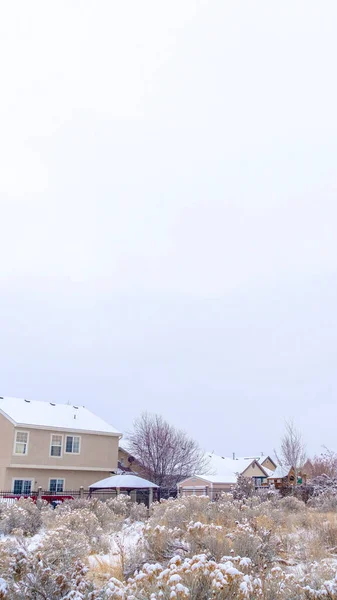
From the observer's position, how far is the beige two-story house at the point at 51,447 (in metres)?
26.2

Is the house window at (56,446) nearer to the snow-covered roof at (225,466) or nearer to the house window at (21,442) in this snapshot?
the house window at (21,442)

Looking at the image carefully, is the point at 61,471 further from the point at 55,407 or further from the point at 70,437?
the point at 55,407

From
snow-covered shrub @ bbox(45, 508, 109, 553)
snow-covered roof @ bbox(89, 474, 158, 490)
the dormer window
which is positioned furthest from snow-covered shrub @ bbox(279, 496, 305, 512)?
the dormer window

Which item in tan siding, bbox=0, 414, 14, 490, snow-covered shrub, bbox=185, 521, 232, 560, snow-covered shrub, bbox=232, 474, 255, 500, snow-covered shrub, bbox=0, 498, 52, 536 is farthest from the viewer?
tan siding, bbox=0, 414, 14, 490

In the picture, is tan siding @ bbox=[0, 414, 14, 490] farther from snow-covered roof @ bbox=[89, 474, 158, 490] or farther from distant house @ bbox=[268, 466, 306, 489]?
distant house @ bbox=[268, 466, 306, 489]

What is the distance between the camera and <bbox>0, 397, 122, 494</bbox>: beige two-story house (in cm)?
2616

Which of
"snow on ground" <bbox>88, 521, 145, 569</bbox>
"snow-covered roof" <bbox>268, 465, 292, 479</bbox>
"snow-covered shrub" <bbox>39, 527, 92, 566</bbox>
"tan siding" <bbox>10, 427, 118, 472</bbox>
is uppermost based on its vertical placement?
"tan siding" <bbox>10, 427, 118, 472</bbox>

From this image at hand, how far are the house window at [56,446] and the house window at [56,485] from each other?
1350mm

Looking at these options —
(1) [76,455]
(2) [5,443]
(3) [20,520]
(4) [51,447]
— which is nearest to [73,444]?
(1) [76,455]

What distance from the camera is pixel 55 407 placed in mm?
30656

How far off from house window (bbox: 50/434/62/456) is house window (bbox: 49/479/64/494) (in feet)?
4.43

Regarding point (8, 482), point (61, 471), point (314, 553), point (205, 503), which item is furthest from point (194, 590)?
point (61, 471)

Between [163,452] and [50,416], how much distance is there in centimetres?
1225

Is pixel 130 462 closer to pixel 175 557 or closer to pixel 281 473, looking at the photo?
pixel 281 473
